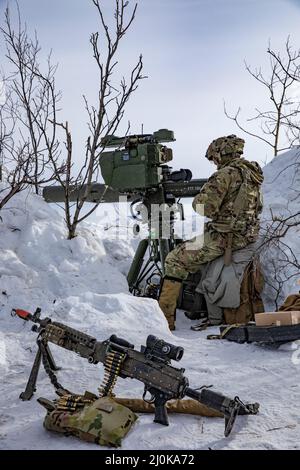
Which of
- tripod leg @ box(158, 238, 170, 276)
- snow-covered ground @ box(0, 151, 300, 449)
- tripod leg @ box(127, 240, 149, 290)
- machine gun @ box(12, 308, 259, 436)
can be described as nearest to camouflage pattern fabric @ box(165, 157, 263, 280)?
tripod leg @ box(158, 238, 170, 276)

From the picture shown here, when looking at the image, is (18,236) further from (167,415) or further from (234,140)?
(167,415)

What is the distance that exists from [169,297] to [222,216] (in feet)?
3.86

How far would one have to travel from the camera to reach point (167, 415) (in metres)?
2.88

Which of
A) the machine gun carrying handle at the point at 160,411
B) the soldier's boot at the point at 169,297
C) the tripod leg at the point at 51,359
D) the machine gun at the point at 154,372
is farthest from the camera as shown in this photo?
the soldier's boot at the point at 169,297

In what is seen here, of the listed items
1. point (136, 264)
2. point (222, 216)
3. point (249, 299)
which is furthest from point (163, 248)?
point (249, 299)

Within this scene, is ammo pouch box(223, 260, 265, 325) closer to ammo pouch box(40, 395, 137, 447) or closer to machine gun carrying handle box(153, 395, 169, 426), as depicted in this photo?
machine gun carrying handle box(153, 395, 169, 426)

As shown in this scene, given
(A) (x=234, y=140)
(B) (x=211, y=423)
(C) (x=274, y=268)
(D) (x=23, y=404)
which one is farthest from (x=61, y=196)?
(B) (x=211, y=423)

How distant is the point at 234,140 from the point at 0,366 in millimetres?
3951

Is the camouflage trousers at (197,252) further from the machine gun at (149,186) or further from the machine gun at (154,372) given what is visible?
the machine gun at (154,372)

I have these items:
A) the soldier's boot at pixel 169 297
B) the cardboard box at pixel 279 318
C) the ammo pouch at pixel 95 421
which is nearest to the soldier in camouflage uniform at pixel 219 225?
the soldier's boot at pixel 169 297

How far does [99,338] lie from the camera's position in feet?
13.8

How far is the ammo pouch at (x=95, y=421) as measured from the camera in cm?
253

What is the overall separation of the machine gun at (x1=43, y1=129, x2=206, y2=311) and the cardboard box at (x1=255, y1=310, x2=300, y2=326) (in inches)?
90.7

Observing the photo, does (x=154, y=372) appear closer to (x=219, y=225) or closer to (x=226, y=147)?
(x=219, y=225)
